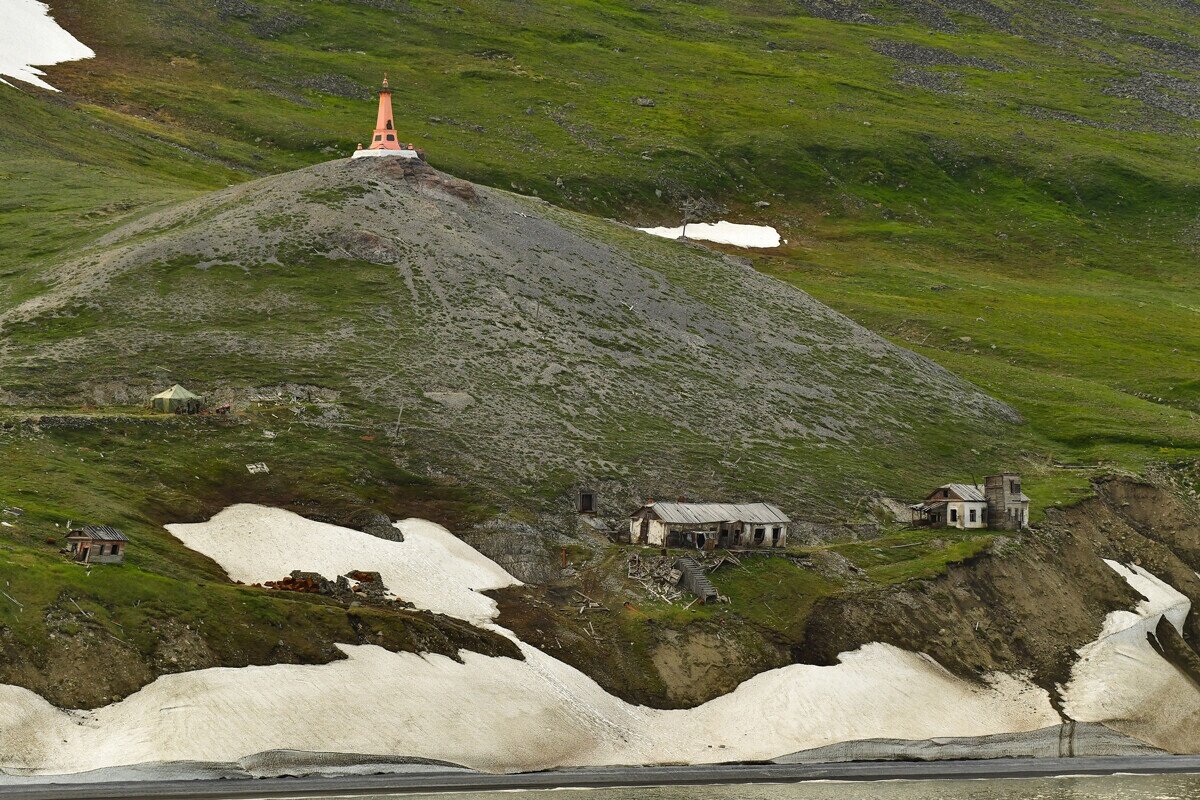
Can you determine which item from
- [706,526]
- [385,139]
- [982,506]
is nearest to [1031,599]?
[982,506]

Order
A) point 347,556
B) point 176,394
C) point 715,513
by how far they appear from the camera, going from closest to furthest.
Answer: point 347,556 → point 715,513 → point 176,394

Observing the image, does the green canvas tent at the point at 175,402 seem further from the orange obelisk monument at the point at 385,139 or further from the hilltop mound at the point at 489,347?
the orange obelisk monument at the point at 385,139

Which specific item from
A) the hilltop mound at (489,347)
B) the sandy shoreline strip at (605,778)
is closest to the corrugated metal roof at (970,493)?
the hilltop mound at (489,347)

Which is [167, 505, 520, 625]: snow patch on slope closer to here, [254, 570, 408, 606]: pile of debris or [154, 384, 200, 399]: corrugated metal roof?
[254, 570, 408, 606]: pile of debris

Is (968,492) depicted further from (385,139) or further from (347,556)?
(385,139)

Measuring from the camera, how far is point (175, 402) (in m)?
89.2

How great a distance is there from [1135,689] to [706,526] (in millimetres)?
25837

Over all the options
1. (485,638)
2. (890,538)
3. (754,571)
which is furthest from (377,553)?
(890,538)

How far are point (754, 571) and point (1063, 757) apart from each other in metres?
19.2

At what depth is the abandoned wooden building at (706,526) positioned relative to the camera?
87.1 meters

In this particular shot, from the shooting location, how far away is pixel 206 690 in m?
61.5

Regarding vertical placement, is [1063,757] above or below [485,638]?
below

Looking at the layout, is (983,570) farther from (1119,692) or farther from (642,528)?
(642,528)

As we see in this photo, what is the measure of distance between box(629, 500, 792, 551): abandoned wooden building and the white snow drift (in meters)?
99.0
